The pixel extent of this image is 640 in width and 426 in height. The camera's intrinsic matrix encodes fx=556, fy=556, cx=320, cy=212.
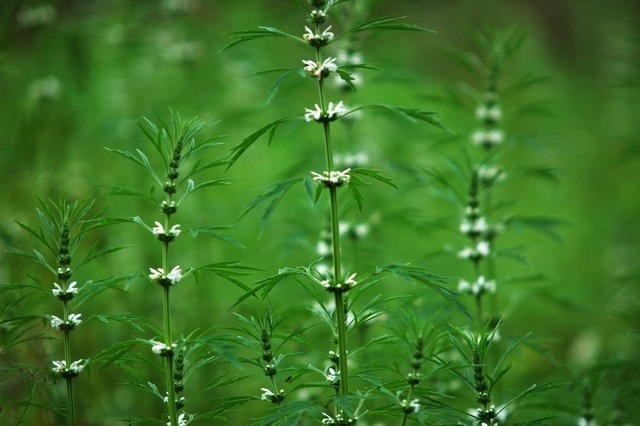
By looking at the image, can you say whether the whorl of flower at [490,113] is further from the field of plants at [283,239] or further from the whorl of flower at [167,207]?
the whorl of flower at [167,207]

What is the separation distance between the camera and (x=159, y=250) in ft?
11.6

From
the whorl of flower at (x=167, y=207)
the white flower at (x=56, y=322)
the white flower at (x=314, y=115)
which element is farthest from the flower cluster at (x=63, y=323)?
the white flower at (x=314, y=115)

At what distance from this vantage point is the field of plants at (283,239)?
5.28 feet

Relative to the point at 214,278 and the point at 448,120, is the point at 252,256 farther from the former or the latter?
the point at 448,120

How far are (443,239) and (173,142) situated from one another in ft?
14.6

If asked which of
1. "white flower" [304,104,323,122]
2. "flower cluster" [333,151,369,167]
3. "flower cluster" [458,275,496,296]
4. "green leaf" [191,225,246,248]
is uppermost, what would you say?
"flower cluster" [333,151,369,167]

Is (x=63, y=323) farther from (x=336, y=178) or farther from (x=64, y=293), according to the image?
(x=336, y=178)

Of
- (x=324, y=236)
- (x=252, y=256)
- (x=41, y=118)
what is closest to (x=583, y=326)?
(x=252, y=256)

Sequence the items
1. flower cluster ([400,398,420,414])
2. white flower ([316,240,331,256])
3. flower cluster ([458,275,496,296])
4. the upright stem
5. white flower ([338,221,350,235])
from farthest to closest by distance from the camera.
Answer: white flower ([338,221,350,235]), white flower ([316,240,331,256]), flower cluster ([458,275,496,296]), the upright stem, flower cluster ([400,398,420,414])

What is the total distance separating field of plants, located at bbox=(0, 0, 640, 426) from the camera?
5.28ft

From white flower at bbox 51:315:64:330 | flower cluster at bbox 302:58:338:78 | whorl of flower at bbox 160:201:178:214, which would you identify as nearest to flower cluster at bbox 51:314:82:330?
white flower at bbox 51:315:64:330

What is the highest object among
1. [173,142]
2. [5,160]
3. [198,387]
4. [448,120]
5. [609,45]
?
[609,45]

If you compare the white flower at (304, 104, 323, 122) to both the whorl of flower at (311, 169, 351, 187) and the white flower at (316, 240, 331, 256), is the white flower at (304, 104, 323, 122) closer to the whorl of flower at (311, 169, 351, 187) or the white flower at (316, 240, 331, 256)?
the whorl of flower at (311, 169, 351, 187)

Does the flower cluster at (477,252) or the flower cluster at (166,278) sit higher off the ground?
the flower cluster at (477,252)
